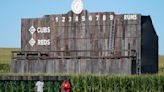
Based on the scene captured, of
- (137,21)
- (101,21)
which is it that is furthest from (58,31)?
(137,21)

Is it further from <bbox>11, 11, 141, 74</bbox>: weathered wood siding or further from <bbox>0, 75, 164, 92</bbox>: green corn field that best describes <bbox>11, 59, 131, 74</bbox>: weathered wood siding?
<bbox>0, 75, 164, 92</bbox>: green corn field

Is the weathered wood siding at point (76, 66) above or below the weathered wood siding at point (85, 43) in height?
below

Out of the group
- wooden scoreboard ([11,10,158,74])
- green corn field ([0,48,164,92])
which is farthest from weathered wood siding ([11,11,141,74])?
green corn field ([0,48,164,92])

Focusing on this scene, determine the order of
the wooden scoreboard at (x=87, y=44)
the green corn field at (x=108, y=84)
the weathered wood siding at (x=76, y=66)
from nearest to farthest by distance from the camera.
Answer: the green corn field at (x=108, y=84)
the weathered wood siding at (x=76, y=66)
the wooden scoreboard at (x=87, y=44)

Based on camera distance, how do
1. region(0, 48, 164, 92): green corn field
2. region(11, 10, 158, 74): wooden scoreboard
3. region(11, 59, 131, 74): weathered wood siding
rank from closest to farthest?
region(0, 48, 164, 92): green corn field < region(11, 59, 131, 74): weathered wood siding < region(11, 10, 158, 74): wooden scoreboard

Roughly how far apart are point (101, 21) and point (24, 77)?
1336cm

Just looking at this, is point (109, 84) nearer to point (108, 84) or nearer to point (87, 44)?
point (108, 84)

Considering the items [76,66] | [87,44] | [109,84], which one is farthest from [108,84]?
[87,44]

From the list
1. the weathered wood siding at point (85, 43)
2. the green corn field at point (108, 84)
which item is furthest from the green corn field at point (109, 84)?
the weathered wood siding at point (85, 43)

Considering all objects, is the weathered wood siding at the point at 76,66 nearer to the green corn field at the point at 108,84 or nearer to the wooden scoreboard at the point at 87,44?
the wooden scoreboard at the point at 87,44

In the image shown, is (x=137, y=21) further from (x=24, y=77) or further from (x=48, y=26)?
(x=24, y=77)

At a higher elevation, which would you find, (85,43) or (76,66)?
(85,43)

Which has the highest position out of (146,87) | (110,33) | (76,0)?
(76,0)

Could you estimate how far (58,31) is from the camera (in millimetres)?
39031
